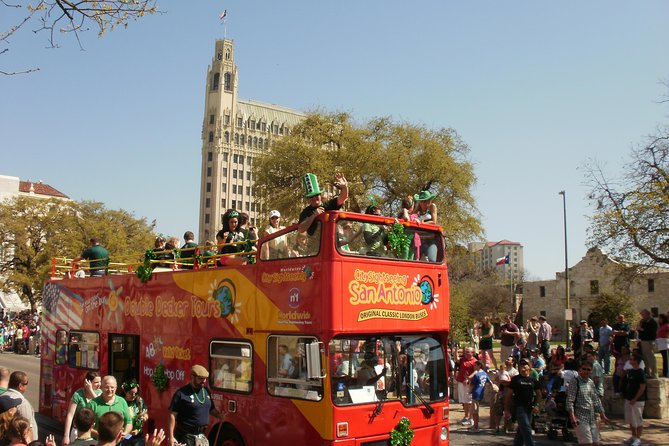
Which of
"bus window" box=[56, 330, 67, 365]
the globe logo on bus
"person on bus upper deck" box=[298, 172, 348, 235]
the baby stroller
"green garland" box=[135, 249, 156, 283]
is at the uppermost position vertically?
"person on bus upper deck" box=[298, 172, 348, 235]

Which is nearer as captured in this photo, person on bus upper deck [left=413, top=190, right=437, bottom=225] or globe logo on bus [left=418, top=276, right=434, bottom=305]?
→ globe logo on bus [left=418, top=276, right=434, bottom=305]

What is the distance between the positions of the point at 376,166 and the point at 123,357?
2793 centimetres

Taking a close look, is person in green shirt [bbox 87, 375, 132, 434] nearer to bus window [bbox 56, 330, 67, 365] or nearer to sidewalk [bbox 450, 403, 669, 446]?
bus window [bbox 56, 330, 67, 365]

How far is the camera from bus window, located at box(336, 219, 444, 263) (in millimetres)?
8562

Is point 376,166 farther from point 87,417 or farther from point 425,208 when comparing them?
point 87,417

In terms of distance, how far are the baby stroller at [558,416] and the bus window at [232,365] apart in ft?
26.4

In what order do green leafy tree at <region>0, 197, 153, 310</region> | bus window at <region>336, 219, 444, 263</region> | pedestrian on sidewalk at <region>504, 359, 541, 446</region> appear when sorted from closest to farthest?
bus window at <region>336, 219, 444, 263</region>, pedestrian on sidewalk at <region>504, 359, 541, 446</region>, green leafy tree at <region>0, 197, 153, 310</region>

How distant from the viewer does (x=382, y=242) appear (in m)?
9.07

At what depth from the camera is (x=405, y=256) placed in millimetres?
9234

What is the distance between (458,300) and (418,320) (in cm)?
2492

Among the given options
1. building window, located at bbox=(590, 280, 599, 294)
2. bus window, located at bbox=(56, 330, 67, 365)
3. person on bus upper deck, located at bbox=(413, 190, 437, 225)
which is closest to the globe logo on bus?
person on bus upper deck, located at bbox=(413, 190, 437, 225)

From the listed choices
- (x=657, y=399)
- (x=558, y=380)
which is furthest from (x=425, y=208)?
(x=657, y=399)

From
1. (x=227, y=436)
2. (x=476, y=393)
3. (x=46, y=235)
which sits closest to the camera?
(x=227, y=436)

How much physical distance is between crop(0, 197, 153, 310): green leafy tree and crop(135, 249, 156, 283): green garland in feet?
150
